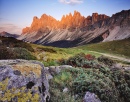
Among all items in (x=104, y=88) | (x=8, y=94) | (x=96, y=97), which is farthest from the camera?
(x=104, y=88)

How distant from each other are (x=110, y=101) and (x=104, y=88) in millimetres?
698

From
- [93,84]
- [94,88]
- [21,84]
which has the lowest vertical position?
[94,88]

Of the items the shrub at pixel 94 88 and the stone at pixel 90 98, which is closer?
the stone at pixel 90 98

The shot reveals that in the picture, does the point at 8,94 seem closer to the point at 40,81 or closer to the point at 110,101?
the point at 40,81

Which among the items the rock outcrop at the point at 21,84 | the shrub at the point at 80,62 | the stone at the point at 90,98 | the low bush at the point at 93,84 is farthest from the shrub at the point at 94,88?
the shrub at the point at 80,62

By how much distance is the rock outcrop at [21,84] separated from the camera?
19.7 ft

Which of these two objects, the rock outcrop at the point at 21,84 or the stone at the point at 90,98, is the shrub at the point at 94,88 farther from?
the rock outcrop at the point at 21,84

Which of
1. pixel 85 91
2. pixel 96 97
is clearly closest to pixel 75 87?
pixel 85 91

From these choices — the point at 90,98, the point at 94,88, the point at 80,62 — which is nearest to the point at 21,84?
the point at 90,98

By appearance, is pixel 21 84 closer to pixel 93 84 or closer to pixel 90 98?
pixel 90 98

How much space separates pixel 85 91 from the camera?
9117 mm

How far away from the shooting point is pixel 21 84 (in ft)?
20.8

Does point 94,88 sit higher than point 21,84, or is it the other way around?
point 21,84

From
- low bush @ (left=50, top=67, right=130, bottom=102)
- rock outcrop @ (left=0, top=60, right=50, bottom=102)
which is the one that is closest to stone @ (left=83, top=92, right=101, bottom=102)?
low bush @ (left=50, top=67, right=130, bottom=102)
